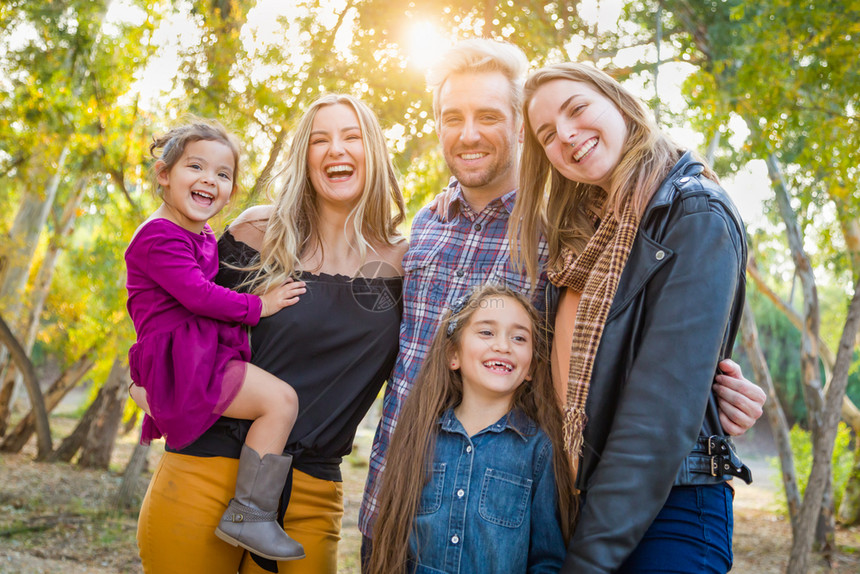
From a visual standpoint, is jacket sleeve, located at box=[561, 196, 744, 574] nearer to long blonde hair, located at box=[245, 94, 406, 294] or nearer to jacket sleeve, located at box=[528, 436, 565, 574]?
jacket sleeve, located at box=[528, 436, 565, 574]

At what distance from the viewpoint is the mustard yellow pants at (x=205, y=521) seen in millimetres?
2428

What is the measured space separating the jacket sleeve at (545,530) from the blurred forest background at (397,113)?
175 cm

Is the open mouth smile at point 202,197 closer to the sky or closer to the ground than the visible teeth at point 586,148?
closer to the ground

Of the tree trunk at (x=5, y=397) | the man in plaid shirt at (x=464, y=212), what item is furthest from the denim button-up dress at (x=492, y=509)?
the tree trunk at (x=5, y=397)

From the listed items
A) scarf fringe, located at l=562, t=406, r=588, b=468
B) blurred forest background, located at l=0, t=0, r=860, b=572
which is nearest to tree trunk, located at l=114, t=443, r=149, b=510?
blurred forest background, located at l=0, t=0, r=860, b=572

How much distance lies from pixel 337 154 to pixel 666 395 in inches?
63.6

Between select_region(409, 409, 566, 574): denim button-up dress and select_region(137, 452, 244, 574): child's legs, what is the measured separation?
27.4 inches

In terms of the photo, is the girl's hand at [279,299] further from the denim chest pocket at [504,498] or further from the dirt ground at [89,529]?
the dirt ground at [89,529]

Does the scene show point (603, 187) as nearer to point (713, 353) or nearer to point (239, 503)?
point (713, 353)

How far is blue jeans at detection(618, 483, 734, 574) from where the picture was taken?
1.72 metres

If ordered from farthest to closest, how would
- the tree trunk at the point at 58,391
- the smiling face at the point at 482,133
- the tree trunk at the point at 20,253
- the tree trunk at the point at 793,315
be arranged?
the tree trunk at the point at 20,253 < the tree trunk at the point at 58,391 < the tree trunk at the point at 793,315 < the smiling face at the point at 482,133

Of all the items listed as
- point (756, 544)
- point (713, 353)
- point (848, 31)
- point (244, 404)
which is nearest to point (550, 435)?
point (713, 353)

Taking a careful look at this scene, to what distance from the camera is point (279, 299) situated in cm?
261

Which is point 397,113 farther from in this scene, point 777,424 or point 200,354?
point 777,424
